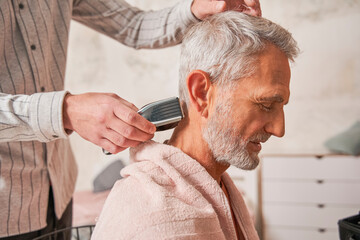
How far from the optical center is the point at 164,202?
0.74 metres

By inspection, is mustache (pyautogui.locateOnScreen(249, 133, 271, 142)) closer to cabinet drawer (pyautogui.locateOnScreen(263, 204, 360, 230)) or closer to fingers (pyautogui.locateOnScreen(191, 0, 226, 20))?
fingers (pyautogui.locateOnScreen(191, 0, 226, 20))

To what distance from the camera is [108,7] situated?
1.22 m

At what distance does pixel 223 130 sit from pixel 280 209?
78.1 inches

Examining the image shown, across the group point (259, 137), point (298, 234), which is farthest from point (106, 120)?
point (298, 234)

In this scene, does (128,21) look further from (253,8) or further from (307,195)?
(307,195)

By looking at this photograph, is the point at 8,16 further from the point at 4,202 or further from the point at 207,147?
the point at 207,147

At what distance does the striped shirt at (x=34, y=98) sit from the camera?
2.56 ft

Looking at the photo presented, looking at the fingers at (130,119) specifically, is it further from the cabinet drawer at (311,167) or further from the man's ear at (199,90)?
the cabinet drawer at (311,167)

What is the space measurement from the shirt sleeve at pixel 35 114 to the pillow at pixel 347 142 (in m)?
2.23

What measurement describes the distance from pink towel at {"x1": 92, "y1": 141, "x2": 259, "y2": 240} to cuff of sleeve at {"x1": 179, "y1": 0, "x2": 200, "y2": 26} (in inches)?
16.5

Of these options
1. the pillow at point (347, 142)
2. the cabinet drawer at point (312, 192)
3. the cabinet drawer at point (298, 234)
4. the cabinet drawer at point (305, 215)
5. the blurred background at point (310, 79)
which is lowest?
the cabinet drawer at point (298, 234)

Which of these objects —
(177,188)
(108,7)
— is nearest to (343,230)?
(177,188)

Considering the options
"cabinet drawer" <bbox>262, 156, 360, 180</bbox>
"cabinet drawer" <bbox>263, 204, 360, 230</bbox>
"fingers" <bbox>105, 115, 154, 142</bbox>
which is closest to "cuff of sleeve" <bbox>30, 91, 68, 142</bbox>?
"fingers" <bbox>105, 115, 154, 142</bbox>

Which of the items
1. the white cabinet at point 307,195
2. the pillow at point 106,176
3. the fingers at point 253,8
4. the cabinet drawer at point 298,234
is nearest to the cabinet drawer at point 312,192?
the white cabinet at point 307,195
